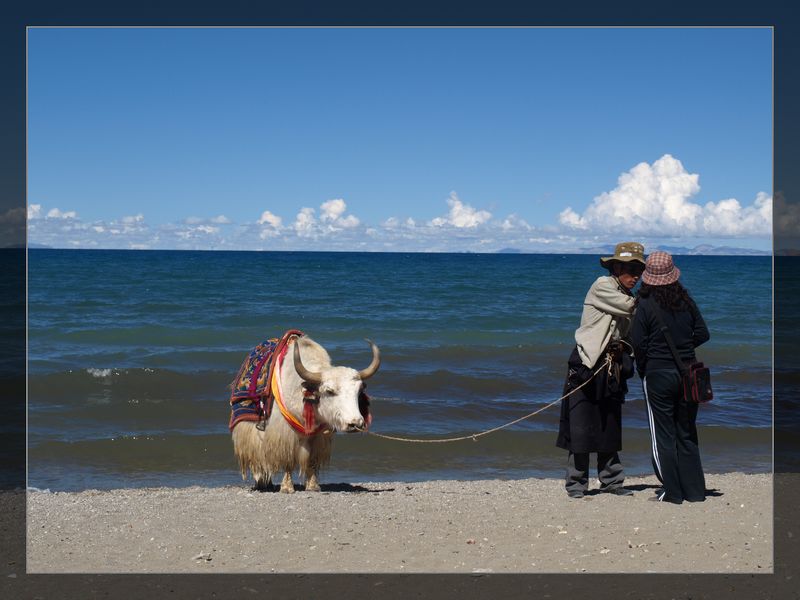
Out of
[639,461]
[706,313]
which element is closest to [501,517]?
[639,461]

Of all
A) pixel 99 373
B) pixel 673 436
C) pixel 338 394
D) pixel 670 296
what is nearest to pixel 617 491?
pixel 673 436

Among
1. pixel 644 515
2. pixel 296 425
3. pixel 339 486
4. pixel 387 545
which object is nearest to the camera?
pixel 387 545

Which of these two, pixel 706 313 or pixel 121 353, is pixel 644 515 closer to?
pixel 121 353

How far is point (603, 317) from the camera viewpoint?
6855mm

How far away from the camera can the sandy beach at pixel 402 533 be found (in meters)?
5.36

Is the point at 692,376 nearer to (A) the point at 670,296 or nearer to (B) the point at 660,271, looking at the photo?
(A) the point at 670,296

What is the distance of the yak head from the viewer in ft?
23.8

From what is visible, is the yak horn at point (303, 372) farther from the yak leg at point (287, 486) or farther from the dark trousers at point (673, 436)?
the dark trousers at point (673, 436)

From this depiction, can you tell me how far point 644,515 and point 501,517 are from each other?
90 centimetres

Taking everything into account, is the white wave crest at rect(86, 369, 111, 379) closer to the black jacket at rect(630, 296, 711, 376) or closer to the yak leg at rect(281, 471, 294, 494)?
the yak leg at rect(281, 471, 294, 494)

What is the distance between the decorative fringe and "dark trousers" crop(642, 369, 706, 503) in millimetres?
2369

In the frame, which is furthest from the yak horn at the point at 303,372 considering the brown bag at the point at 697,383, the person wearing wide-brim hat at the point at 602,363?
the brown bag at the point at 697,383

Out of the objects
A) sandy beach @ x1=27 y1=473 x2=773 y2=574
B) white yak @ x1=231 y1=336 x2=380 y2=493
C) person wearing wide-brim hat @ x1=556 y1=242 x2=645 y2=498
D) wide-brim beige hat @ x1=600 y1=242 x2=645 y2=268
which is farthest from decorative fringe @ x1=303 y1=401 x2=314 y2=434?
wide-brim beige hat @ x1=600 y1=242 x2=645 y2=268

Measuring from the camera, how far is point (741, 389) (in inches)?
635
